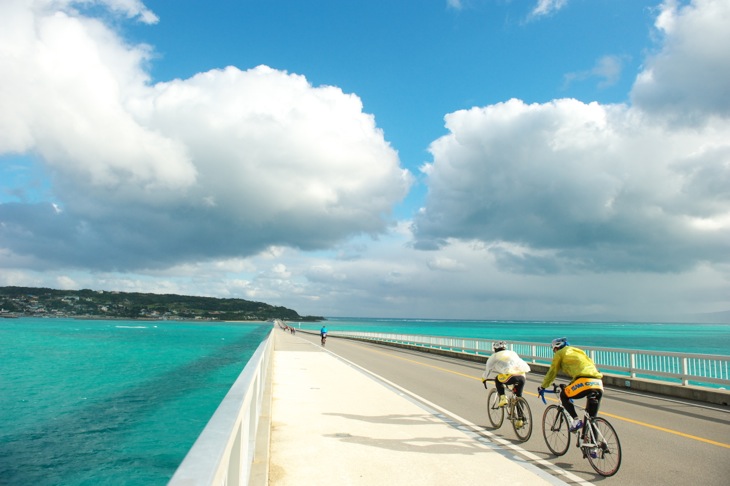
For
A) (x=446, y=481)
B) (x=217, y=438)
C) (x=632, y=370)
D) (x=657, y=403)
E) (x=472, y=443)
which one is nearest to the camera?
(x=217, y=438)

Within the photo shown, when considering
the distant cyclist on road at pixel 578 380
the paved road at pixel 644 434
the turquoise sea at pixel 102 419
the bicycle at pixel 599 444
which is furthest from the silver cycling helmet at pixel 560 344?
the turquoise sea at pixel 102 419

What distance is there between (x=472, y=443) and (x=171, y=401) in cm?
2321

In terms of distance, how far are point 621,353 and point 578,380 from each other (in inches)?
748

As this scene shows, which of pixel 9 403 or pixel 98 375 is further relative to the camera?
pixel 98 375

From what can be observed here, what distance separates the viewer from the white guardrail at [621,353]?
1508cm

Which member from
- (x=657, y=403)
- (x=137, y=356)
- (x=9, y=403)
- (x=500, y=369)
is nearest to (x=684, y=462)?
(x=500, y=369)

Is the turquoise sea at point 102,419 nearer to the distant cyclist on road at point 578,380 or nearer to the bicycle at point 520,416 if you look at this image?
the bicycle at point 520,416

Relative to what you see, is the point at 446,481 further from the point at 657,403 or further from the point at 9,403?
the point at 9,403

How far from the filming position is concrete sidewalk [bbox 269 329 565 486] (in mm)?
6406

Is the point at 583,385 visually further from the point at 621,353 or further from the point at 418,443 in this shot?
the point at 621,353

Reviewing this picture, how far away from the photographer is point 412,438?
8570 millimetres

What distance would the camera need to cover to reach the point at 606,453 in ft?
22.5

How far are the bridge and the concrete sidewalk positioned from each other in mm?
17

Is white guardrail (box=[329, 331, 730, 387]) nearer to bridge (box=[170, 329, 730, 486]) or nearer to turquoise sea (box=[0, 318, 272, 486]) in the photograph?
bridge (box=[170, 329, 730, 486])
